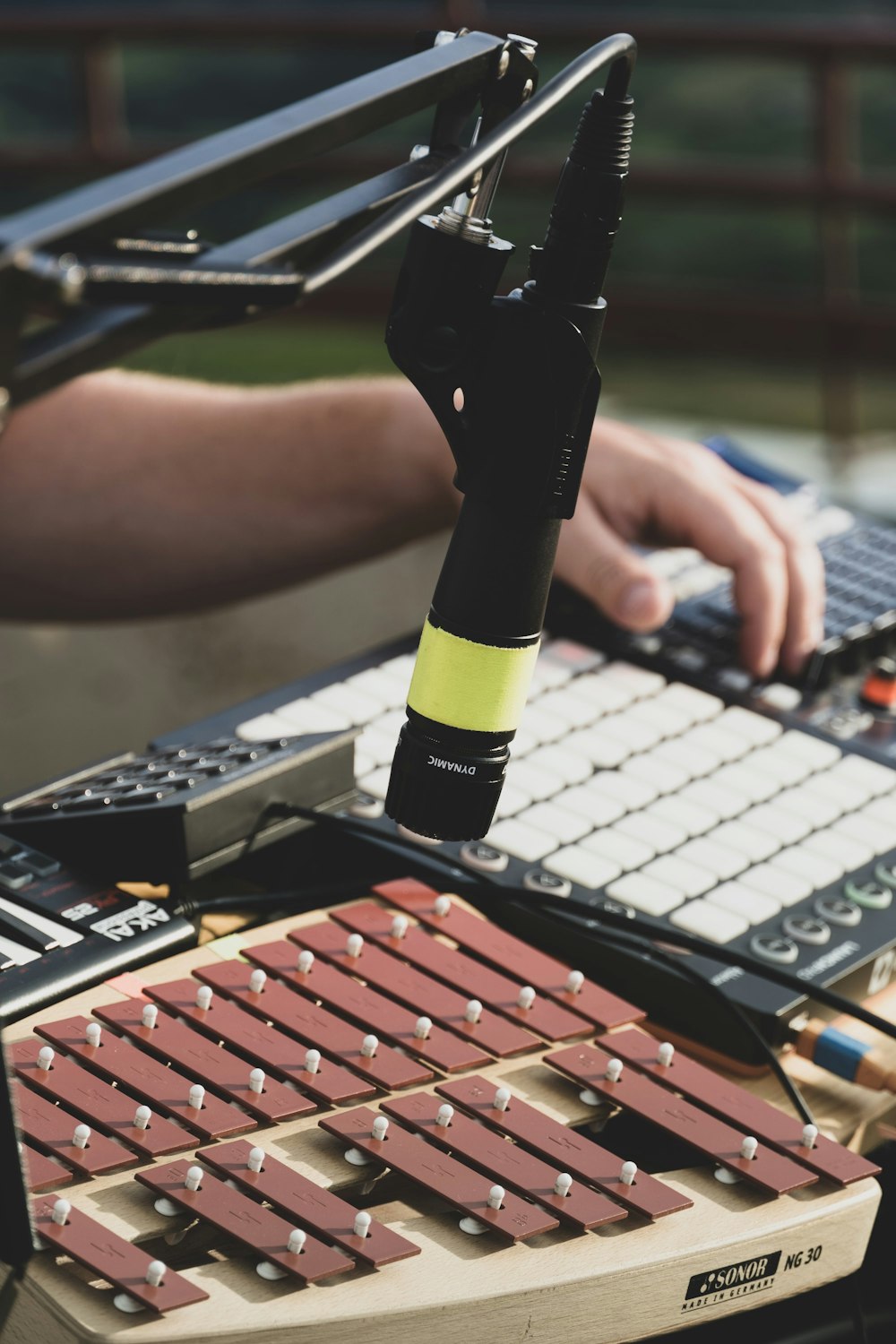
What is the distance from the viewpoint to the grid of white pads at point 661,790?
89 cm

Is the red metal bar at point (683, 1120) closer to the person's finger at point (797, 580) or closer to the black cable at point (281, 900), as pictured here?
the black cable at point (281, 900)

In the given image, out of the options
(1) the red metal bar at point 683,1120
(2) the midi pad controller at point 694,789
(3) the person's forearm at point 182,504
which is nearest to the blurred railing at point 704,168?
(3) the person's forearm at point 182,504

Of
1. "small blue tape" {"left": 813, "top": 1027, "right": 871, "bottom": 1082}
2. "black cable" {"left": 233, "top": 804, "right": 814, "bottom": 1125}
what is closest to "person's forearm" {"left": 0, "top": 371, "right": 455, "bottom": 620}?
"black cable" {"left": 233, "top": 804, "right": 814, "bottom": 1125}

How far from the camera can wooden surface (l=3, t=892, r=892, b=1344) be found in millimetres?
596

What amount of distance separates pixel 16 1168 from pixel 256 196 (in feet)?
23.5

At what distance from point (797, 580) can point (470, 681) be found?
24.0 inches

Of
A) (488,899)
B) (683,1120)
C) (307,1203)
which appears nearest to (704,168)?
(488,899)

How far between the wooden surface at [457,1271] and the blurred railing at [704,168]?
10.1ft

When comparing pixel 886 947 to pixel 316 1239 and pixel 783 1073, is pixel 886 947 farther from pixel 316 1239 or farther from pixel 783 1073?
pixel 316 1239

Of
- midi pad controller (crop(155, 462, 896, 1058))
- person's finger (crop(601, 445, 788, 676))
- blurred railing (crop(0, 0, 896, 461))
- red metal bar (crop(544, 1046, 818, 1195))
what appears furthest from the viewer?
blurred railing (crop(0, 0, 896, 461))

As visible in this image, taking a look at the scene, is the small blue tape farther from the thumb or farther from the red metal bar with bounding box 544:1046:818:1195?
the thumb

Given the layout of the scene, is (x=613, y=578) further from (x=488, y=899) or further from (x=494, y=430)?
(x=494, y=430)

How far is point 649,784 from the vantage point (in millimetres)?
981

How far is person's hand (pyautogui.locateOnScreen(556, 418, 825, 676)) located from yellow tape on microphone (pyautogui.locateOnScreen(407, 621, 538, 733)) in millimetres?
491
